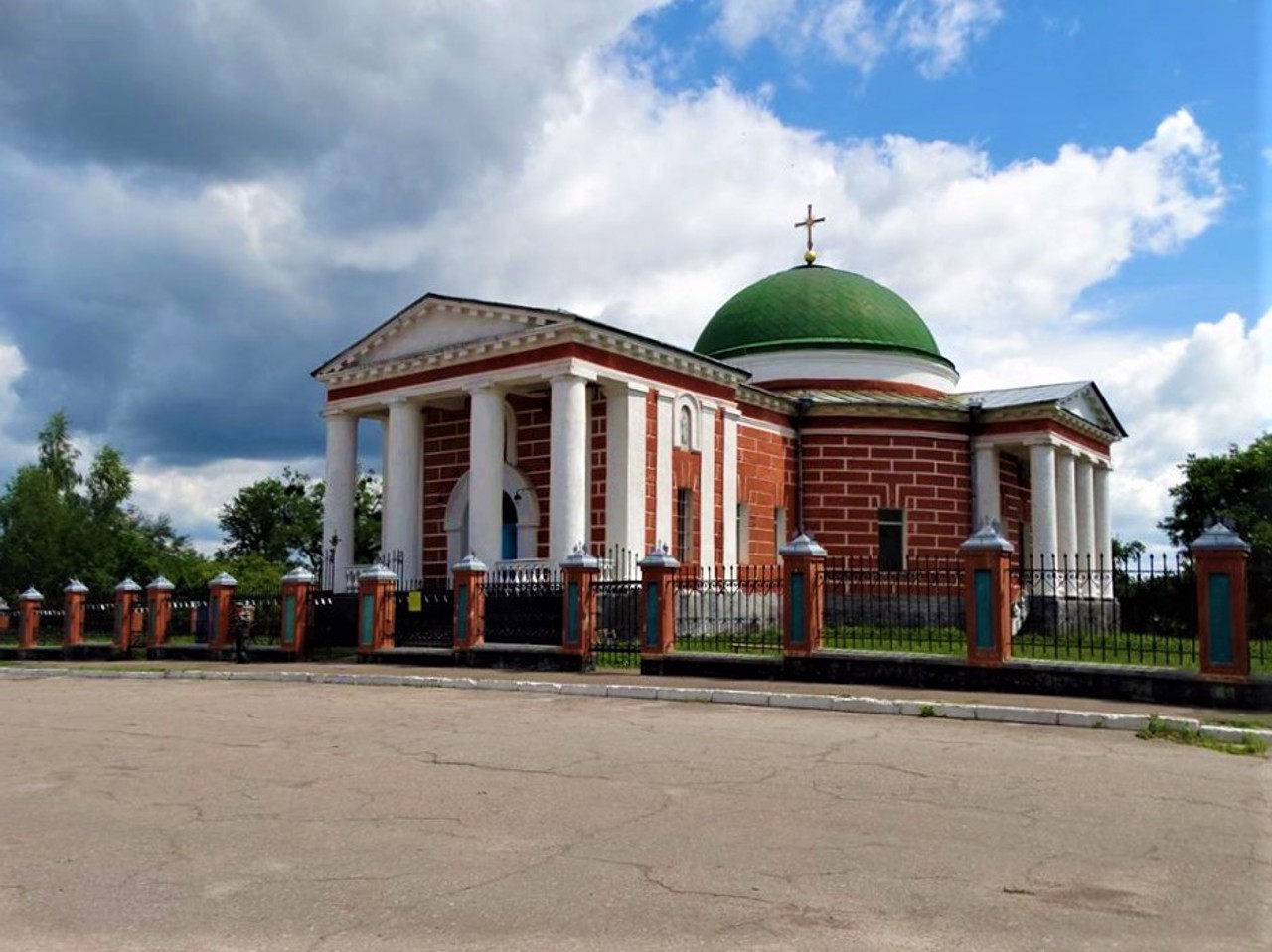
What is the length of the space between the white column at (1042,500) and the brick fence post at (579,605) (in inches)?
607

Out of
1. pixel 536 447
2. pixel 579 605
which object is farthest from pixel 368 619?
pixel 536 447

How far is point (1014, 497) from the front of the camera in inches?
1271

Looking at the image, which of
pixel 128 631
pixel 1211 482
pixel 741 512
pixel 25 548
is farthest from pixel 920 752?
pixel 25 548

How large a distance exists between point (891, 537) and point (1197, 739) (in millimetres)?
19366

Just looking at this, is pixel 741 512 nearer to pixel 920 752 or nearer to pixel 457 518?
pixel 457 518

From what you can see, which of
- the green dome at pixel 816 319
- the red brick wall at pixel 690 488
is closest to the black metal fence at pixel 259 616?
the red brick wall at pixel 690 488

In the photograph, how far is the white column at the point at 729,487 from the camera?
26625mm

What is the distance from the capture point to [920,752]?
9.65 meters

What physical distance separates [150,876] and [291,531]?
5727 cm

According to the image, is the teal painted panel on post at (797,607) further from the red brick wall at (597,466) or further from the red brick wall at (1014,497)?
the red brick wall at (1014,497)

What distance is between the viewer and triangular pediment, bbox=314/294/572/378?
2397 centimetres

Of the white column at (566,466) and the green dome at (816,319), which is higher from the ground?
the green dome at (816,319)

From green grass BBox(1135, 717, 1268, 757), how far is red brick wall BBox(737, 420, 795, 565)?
17121 millimetres

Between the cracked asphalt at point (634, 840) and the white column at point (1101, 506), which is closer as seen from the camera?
the cracked asphalt at point (634, 840)
